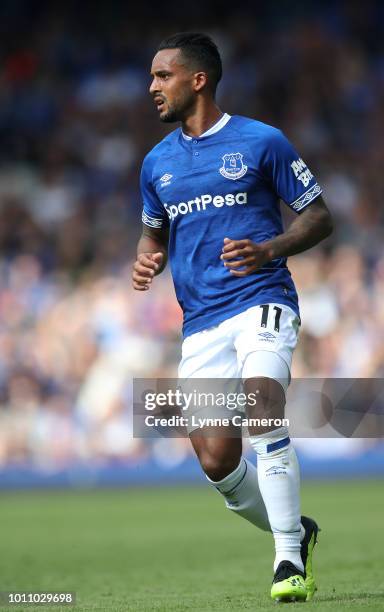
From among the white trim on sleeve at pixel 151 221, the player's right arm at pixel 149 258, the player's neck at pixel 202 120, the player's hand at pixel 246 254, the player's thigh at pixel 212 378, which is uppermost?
the player's neck at pixel 202 120

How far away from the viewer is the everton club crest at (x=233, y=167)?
6.23 meters

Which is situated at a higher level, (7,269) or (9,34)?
(9,34)

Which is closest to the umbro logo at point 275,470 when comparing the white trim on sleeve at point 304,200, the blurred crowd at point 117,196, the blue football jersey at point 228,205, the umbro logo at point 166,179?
the blue football jersey at point 228,205

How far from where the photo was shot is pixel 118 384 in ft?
50.0

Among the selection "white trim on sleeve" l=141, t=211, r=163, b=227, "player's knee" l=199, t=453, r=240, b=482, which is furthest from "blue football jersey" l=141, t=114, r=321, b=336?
"player's knee" l=199, t=453, r=240, b=482

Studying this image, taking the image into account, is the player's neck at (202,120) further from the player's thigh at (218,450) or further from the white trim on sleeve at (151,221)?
the player's thigh at (218,450)

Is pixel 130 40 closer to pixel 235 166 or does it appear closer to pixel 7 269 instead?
pixel 7 269

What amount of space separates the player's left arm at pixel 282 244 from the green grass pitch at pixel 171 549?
1535mm

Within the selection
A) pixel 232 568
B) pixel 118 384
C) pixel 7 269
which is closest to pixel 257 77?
pixel 7 269

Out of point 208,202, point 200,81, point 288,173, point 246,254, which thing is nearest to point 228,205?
point 208,202

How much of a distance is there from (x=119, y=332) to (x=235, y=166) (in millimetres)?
9412

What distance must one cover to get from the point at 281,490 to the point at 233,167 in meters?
1.56

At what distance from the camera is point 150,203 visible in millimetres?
6789

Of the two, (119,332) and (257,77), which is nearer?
(119,332)
